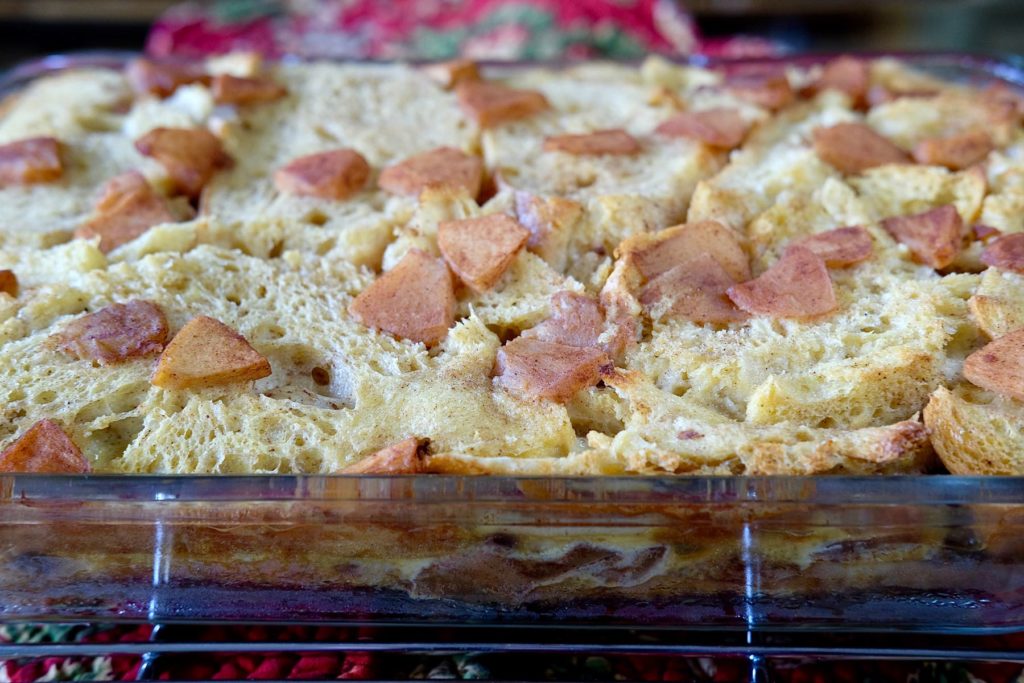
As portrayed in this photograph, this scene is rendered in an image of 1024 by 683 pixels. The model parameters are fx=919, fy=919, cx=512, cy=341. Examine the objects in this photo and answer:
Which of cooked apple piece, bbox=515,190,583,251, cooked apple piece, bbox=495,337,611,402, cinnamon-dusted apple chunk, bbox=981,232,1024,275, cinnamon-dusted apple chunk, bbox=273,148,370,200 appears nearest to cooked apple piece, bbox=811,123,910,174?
cinnamon-dusted apple chunk, bbox=981,232,1024,275

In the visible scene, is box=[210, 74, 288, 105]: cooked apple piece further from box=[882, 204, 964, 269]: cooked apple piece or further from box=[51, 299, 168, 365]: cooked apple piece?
box=[882, 204, 964, 269]: cooked apple piece

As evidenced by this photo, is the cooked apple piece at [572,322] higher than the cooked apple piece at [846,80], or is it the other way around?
the cooked apple piece at [846,80]

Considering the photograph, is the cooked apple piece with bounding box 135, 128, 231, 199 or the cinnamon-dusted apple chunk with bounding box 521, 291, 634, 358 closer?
the cinnamon-dusted apple chunk with bounding box 521, 291, 634, 358

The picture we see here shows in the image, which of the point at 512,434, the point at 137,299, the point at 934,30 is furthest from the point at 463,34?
Result: the point at 934,30

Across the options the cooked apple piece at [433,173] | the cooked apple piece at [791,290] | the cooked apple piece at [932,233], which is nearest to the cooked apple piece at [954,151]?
the cooked apple piece at [932,233]

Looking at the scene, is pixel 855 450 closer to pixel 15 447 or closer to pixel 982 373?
pixel 982 373

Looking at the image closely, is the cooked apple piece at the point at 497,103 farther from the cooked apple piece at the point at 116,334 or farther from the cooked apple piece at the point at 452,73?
the cooked apple piece at the point at 116,334

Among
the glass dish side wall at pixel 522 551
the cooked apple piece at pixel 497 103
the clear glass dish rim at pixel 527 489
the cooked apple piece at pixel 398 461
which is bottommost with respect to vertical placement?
the glass dish side wall at pixel 522 551

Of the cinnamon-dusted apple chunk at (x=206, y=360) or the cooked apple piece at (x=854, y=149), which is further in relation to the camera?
the cooked apple piece at (x=854, y=149)
